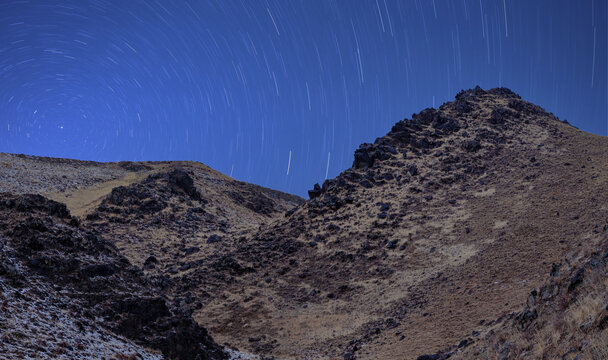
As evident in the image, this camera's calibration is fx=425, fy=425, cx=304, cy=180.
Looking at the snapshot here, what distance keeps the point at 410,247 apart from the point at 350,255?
15.7ft

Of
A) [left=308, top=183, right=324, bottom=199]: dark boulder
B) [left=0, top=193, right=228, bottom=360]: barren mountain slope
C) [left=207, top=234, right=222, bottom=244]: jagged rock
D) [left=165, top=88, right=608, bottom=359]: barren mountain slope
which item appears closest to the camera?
[left=0, top=193, right=228, bottom=360]: barren mountain slope

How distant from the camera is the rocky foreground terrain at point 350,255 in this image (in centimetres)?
1390

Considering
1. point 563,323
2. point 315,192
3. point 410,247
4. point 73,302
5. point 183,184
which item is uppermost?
point 183,184

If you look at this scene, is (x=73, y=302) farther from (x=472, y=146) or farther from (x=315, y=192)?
(x=472, y=146)

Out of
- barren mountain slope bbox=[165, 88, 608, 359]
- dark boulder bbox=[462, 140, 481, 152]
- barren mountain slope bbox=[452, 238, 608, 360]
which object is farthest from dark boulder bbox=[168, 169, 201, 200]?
barren mountain slope bbox=[452, 238, 608, 360]

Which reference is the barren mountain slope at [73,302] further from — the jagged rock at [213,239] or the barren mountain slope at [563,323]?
the jagged rock at [213,239]

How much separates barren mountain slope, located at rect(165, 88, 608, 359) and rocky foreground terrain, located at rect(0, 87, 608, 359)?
0.16 metres

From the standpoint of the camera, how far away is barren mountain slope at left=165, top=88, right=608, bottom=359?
77.2 feet

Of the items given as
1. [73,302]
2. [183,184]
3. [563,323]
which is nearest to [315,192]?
[183,184]

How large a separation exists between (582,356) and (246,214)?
50.2 m

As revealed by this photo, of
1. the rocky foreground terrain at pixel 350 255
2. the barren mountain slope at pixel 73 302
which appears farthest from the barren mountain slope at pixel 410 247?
the barren mountain slope at pixel 73 302

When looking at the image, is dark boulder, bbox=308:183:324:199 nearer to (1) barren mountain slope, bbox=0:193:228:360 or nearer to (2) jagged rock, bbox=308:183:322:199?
(2) jagged rock, bbox=308:183:322:199

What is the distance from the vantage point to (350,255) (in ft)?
113

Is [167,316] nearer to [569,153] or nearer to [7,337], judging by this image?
[7,337]
